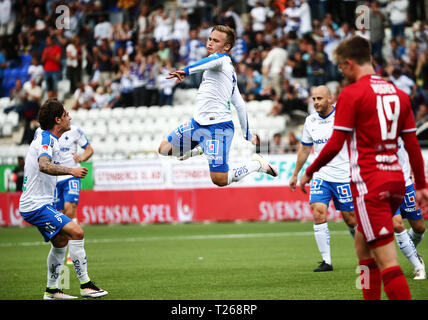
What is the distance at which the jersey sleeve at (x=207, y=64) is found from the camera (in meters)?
8.98

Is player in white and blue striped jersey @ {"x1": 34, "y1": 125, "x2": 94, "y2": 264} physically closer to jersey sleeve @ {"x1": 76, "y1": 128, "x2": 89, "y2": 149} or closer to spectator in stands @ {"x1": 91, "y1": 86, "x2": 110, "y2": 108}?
jersey sleeve @ {"x1": 76, "y1": 128, "x2": 89, "y2": 149}

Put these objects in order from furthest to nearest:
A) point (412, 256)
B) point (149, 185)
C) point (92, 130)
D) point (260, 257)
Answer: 1. point (92, 130)
2. point (149, 185)
3. point (260, 257)
4. point (412, 256)

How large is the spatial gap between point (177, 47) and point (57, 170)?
18239 millimetres

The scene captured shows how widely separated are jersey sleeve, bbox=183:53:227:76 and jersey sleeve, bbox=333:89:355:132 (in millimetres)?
3346

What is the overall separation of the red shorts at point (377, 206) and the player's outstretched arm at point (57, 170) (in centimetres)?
353

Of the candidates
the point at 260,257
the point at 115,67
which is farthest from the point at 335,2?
the point at 260,257

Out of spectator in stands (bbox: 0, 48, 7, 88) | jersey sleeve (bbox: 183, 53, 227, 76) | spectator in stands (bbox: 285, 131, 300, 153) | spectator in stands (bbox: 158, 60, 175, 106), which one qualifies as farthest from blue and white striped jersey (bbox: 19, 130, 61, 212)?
spectator in stands (bbox: 0, 48, 7, 88)

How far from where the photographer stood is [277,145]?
21203mm

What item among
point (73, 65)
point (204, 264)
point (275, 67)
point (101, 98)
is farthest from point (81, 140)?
point (73, 65)

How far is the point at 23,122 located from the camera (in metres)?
27.1

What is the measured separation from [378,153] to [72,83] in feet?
77.5

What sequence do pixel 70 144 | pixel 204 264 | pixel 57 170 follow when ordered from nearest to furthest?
pixel 57 170 < pixel 204 264 < pixel 70 144

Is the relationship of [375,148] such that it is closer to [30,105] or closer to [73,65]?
[30,105]
